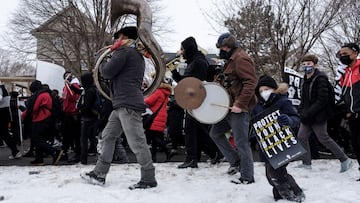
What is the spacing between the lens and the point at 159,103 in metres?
9.06

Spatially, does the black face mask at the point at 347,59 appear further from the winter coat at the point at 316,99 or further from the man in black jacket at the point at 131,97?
the man in black jacket at the point at 131,97

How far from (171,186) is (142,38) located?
1836mm

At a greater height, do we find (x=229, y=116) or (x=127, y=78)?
(x=127, y=78)

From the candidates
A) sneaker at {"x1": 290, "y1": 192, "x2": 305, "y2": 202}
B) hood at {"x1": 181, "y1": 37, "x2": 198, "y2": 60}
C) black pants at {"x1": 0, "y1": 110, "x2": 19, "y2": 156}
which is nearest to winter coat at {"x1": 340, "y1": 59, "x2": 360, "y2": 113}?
sneaker at {"x1": 290, "y1": 192, "x2": 305, "y2": 202}

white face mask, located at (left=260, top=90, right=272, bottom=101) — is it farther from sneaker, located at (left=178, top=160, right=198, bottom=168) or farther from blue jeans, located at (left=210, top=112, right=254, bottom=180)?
sneaker, located at (left=178, top=160, right=198, bottom=168)

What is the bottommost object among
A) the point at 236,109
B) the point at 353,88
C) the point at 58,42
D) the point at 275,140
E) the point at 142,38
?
the point at 275,140

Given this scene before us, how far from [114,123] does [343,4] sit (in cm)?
1555

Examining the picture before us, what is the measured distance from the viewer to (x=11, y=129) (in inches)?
460

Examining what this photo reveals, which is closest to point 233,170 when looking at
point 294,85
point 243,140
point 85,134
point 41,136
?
point 243,140

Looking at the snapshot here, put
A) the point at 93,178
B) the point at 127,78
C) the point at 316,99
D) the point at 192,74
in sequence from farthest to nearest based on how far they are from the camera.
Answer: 1. the point at 192,74
2. the point at 316,99
3. the point at 93,178
4. the point at 127,78

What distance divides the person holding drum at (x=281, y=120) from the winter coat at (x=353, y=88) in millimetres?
1494

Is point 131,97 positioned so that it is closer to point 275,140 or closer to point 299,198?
point 275,140

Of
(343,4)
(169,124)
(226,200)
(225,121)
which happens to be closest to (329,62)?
(343,4)

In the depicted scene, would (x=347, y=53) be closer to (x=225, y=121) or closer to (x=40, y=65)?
(x=225, y=121)
